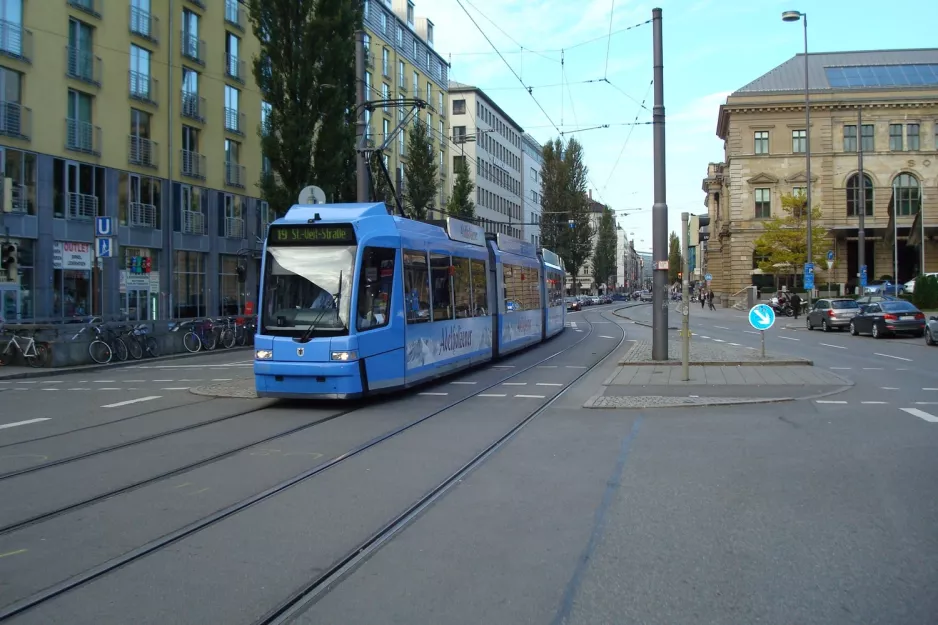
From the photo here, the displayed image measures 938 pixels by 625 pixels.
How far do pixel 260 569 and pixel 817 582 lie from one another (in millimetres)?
3280

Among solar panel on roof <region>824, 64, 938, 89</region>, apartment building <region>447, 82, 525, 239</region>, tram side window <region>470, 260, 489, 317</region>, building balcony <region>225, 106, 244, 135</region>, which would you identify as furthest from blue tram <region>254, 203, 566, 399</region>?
solar panel on roof <region>824, 64, 938, 89</region>

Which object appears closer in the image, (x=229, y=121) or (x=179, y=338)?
(x=179, y=338)

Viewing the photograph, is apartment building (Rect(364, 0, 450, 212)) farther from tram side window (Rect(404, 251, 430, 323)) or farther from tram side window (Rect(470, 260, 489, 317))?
tram side window (Rect(404, 251, 430, 323))

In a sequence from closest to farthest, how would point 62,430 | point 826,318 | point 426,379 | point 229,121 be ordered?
point 62,430, point 426,379, point 826,318, point 229,121

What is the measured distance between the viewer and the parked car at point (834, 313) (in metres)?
34.3

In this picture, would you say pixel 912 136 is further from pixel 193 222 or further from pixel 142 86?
pixel 142 86

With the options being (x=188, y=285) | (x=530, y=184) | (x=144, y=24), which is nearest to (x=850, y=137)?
(x=530, y=184)

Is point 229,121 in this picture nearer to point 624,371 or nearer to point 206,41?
point 206,41

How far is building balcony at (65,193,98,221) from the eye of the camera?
29.4 m

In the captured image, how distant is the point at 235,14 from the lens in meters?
39.2

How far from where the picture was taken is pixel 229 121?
127 ft

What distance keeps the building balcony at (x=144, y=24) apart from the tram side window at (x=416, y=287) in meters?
24.6

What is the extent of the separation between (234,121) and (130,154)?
760cm

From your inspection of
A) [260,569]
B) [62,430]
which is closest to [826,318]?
[62,430]
